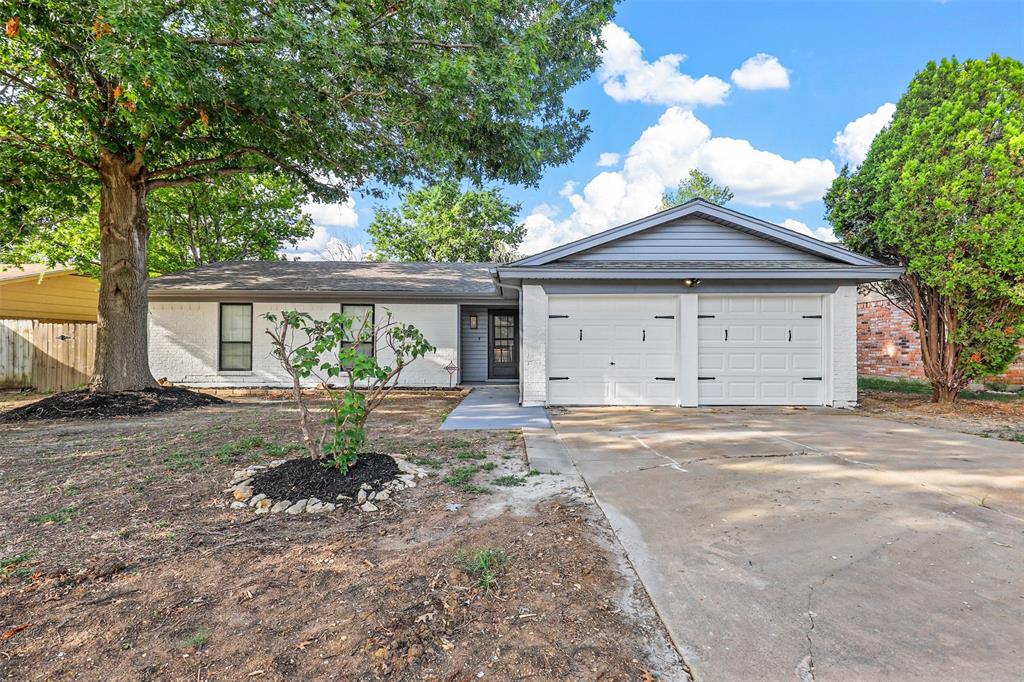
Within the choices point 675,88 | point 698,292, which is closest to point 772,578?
point 698,292

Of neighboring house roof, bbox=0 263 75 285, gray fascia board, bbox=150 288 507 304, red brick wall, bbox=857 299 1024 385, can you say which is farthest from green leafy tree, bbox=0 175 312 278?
red brick wall, bbox=857 299 1024 385

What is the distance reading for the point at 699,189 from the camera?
33000mm

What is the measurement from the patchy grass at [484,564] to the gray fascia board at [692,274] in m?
5.96

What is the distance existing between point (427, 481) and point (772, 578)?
265 centimetres

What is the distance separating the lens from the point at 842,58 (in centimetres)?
1084

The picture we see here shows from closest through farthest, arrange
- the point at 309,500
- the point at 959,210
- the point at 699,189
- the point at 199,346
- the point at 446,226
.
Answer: the point at 309,500
the point at 959,210
the point at 199,346
the point at 446,226
the point at 699,189

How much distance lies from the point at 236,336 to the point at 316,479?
9595mm

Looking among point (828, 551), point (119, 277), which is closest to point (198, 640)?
point (828, 551)

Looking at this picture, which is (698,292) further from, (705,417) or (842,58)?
(842,58)

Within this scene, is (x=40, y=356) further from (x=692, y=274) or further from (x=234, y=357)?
(x=692, y=274)

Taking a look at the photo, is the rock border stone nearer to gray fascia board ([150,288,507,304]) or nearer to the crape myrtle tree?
the crape myrtle tree

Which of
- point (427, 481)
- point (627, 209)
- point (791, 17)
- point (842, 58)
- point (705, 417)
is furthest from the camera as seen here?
point (627, 209)

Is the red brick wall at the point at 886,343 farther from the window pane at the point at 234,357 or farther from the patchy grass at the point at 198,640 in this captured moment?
the window pane at the point at 234,357

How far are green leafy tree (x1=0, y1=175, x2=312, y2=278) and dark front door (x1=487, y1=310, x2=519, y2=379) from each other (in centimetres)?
768
